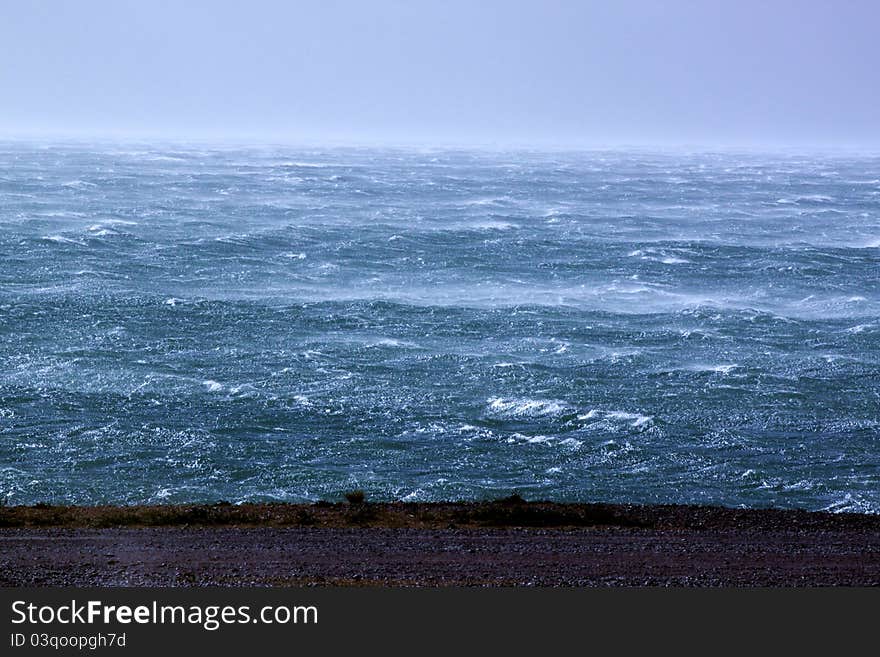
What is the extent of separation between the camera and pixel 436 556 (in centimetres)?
2361

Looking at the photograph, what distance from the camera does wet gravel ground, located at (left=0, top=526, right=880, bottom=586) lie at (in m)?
22.2

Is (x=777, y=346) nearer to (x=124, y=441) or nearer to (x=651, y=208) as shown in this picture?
(x=124, y=441)

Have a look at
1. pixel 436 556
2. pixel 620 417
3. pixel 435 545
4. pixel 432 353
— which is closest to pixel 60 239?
pixel 432 353

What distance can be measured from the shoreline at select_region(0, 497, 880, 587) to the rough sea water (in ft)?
13.9

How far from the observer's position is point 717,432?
3731 cm

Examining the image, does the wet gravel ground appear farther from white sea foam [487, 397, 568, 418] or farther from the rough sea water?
white sea foam [487, 397, 568, 418]

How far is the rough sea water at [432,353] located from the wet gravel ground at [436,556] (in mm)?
6250

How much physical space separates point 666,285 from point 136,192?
191 feet

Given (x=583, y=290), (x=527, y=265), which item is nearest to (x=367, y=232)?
(x=527, y=265)

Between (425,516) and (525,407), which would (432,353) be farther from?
(425,516)

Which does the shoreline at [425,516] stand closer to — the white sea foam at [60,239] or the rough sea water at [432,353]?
the rough sea water at [432,353]

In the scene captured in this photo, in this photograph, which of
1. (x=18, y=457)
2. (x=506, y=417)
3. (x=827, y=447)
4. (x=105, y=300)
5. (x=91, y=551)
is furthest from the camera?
(x=105, y=300)

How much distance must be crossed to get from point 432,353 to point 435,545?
23.3 metres

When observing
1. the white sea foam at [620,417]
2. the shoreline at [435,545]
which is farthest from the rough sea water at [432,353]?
the shoreline at [435,545]
